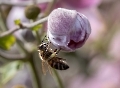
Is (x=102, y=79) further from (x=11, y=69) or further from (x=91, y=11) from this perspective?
(x=11, y=69)

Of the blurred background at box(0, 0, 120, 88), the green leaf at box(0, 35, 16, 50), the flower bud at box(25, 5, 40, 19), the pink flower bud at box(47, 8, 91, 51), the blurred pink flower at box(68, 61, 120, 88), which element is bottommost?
the pink flower bud at box(47, 8, 91, 51)

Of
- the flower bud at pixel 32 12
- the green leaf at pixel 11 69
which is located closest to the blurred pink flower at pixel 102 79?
the green leaf at pixel 11 69

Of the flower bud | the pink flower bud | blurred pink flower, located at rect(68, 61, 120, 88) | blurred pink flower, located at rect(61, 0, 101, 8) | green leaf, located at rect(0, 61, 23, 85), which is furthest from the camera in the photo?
blurred pink flower, located at rect(68, 61, 120, 88)

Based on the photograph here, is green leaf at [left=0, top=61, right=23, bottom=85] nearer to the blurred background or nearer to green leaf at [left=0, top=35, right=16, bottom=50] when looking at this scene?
green leaf at [left=0, top=35, right=16, bottom=50]

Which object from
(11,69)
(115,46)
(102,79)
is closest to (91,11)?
(115,46)

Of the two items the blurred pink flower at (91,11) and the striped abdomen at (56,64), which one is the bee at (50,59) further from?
the blurred pink flower at (91,11)

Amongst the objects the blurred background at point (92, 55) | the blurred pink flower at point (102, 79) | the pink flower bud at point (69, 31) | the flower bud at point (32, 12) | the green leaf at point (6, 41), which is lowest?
the pink flower bud at point (69, 31)

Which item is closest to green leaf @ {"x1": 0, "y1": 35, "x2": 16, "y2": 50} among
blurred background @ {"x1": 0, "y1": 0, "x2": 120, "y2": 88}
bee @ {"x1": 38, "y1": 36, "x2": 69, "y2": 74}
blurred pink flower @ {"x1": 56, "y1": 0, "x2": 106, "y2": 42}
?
bee @ {"x1": 38, "y1": 36, "x2": 69, "y2": 74}

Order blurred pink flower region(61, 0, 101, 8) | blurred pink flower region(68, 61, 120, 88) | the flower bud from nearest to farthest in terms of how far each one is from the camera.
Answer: the flower bud < blurred pink flower region(61, 0, 101, 8) < blurred pink flower region(68, 61, 120, 88)

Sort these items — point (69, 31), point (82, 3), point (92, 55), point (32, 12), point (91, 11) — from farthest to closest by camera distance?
point (91, 11) → point (92, 55) → point (82, 3) → point (32, 12) → point (69, 31)
